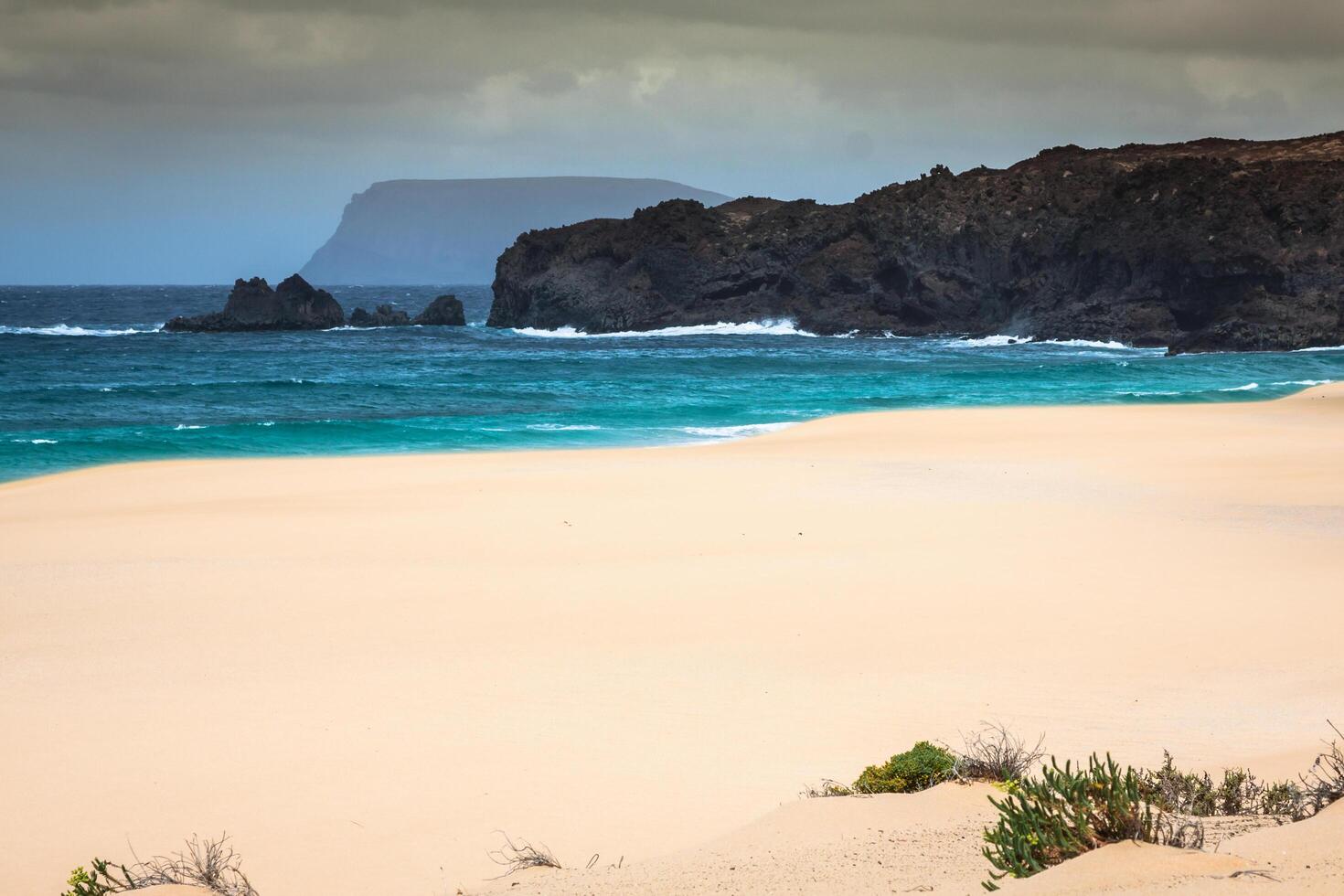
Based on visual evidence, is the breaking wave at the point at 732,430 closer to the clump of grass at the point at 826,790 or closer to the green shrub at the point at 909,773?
the clump of grass at the point at 826,790

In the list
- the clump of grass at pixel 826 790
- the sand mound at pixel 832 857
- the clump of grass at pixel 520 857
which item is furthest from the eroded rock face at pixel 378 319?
the sand mound at pixel 832 857

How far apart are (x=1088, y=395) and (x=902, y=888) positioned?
117 feet

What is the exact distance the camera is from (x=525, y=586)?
39.5 feet

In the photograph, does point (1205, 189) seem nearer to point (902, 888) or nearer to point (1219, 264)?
point (1219, 264)

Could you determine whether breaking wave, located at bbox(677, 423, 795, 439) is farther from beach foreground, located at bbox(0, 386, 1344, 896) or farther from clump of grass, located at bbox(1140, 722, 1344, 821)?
clump of grass, located at bbox(1140, 722, 1344, 821)

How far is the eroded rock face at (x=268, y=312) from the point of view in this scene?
8350 cm

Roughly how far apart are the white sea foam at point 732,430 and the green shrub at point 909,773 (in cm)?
2320

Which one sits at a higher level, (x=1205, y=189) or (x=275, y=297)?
(x=1205, y=189)

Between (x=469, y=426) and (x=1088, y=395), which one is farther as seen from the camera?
(x=1088, y=395)

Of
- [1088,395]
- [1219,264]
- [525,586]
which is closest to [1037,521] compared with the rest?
[525,586]

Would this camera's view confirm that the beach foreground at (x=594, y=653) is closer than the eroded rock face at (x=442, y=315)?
Yes

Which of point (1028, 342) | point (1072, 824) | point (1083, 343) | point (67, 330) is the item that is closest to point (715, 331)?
point (1028, 342)

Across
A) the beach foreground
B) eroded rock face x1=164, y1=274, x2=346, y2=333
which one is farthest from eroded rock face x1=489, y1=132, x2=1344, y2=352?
the beach foreground

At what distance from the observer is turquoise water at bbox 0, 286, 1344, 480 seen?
98.2 ft
